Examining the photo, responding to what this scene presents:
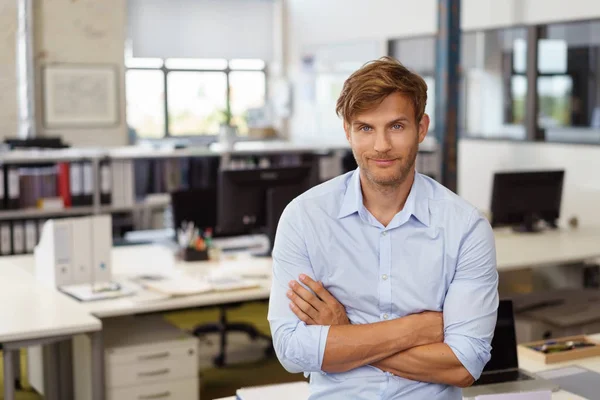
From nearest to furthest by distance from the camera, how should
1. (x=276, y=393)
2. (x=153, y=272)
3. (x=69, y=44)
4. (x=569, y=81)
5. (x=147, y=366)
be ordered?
1. (x=276, y=393)
2. (x=147, y=366)
3. (x=153, y=272)
4. (x=569, y=81)
5. (x=69, y=44)

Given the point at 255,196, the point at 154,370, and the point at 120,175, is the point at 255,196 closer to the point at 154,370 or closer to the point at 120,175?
the point at 154,370

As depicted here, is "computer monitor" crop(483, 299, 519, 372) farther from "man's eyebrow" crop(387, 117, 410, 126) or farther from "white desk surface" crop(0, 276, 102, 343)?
"white desk surface" crop(0, 276, 102, 343)

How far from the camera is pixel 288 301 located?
196cm

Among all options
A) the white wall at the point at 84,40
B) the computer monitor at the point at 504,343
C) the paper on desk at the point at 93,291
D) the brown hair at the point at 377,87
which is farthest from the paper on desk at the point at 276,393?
the white wall at the point at 84,40

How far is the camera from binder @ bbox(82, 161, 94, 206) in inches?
251

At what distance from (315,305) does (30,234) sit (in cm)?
481

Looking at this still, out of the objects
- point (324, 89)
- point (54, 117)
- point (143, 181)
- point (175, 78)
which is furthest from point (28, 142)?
point (324, 89)

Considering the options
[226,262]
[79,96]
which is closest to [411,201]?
[226,262]

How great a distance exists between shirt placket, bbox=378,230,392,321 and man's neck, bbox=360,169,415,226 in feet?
0.15

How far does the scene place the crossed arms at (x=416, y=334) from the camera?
1894 mm

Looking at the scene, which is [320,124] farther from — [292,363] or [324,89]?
[292,363]

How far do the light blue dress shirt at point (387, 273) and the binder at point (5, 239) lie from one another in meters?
4.69

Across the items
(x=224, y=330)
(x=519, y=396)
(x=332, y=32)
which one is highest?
(x=332, y=32)

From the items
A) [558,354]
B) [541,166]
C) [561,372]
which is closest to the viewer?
[561,372]
